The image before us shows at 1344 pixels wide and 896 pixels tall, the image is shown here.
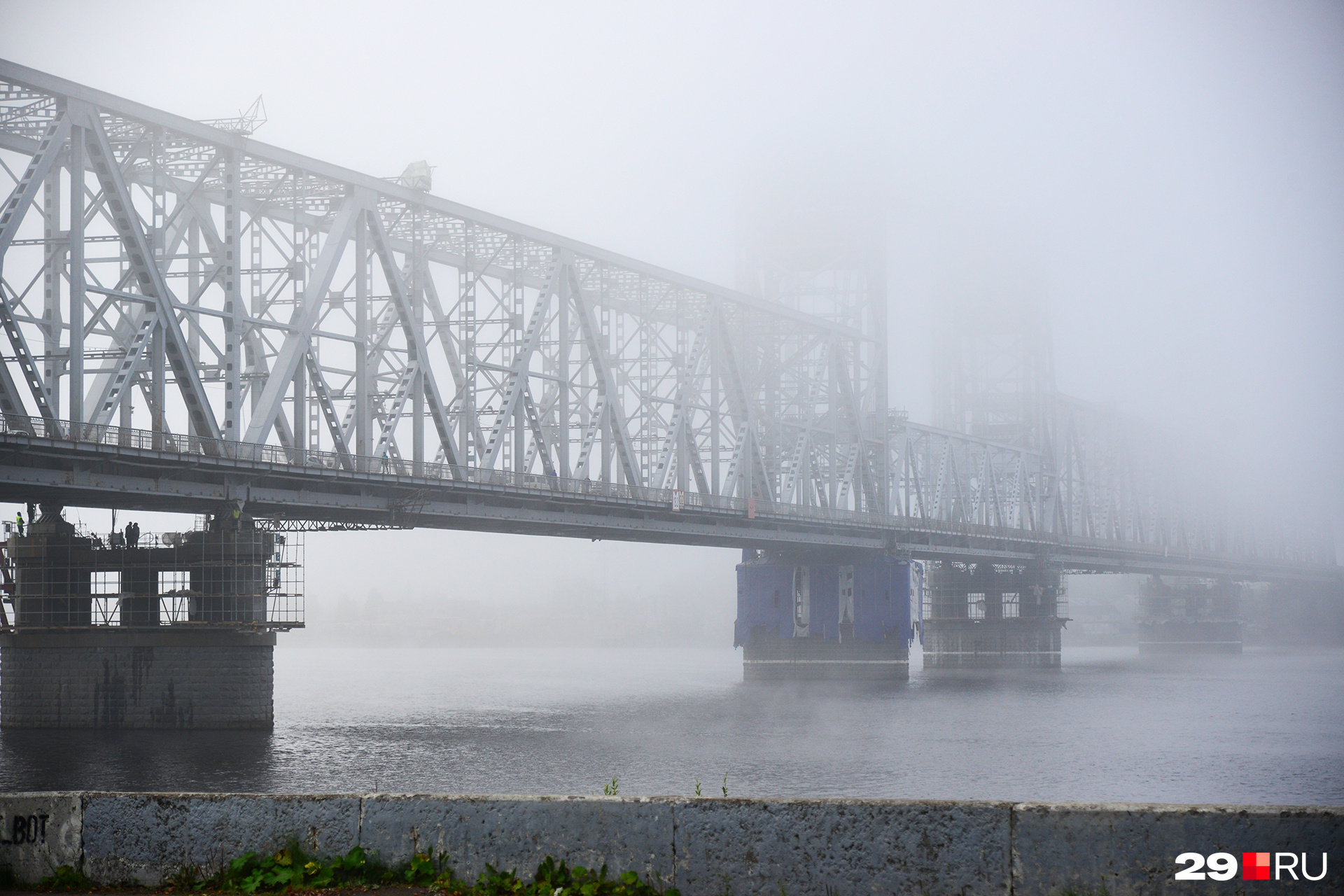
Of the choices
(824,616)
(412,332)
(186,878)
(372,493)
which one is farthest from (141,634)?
(824,616)

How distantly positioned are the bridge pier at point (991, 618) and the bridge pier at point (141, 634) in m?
107

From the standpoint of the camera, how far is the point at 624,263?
9812 cm

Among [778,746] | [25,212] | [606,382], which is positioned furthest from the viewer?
[606,382]

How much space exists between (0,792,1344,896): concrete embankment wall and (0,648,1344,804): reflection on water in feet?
79.1

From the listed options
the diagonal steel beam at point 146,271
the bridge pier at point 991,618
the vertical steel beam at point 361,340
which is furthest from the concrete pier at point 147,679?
the bridge pier at point 991,618

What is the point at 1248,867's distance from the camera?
35.0 ft

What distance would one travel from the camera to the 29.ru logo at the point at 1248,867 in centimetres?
1044

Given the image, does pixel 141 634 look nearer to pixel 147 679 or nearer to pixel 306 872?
pixel 147 679

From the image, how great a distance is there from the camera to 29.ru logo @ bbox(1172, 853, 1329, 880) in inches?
411

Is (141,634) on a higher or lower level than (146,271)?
lower

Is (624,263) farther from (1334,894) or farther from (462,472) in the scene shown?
(1334,894)

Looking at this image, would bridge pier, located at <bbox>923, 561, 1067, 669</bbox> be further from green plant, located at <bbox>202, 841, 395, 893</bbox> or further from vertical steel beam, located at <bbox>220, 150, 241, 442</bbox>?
green plant, located at <bbox>202, 841, 395, 893</bbox>

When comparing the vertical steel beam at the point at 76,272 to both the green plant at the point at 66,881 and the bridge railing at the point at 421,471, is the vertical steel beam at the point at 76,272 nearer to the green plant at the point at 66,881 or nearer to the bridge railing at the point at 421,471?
the bridge railing at the point at 421,471

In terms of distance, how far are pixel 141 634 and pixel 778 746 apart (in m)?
26.9
